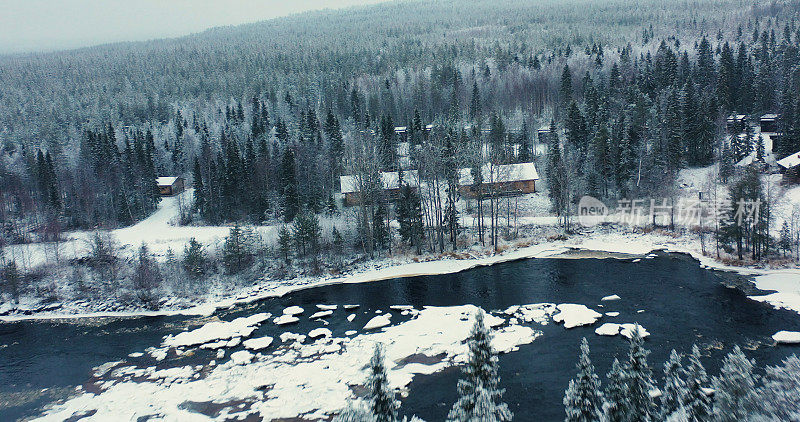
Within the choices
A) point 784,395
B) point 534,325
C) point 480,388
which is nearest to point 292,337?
point 534,325

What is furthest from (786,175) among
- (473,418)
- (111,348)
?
(111,348)

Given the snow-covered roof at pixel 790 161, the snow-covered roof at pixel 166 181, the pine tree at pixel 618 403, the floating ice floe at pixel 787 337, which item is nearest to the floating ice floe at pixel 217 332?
the pine tree at pixel 618 403

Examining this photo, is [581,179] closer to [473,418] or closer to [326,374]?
[326,374]

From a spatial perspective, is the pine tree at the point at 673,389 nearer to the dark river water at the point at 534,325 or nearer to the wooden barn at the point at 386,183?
the dark river water at the point at 534,325

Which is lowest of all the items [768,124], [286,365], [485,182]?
[286,365]

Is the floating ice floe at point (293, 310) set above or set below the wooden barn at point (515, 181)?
below

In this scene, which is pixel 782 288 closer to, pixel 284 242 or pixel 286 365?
pixel 286 365
